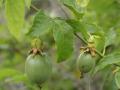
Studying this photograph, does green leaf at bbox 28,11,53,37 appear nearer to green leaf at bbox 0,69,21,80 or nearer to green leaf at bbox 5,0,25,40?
green leaf at bbox 5,0,25,40

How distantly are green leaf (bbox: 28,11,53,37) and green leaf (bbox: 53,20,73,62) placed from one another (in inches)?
1.0

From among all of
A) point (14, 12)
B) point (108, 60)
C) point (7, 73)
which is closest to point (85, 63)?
point (108, 60)

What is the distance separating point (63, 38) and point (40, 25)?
0.31 ft

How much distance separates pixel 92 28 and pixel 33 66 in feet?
1.13

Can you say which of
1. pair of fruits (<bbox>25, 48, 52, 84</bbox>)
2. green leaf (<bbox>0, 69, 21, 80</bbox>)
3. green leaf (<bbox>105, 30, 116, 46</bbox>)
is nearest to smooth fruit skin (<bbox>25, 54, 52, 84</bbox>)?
pair of fruits (<bbox>25, 48, 52, 84</bbox>)

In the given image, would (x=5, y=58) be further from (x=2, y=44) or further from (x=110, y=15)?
(x=110, y=15)

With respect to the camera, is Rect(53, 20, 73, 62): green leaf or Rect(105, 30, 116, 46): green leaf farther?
Rect(105, 30, 116, 46): green leaf

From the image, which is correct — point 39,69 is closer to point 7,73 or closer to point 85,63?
point 85,63

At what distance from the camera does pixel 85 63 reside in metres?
1.46

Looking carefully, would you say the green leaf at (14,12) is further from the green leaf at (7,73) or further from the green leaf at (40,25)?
the green leaf at (7,73)

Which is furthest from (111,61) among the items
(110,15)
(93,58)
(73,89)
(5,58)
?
(5,58)

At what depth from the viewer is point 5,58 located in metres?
3.56

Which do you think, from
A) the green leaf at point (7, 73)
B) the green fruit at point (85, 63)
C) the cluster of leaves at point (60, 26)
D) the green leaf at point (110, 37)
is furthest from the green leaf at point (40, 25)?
the green leaf at point (7, 73)

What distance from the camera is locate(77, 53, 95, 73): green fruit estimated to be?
4.79 feet
